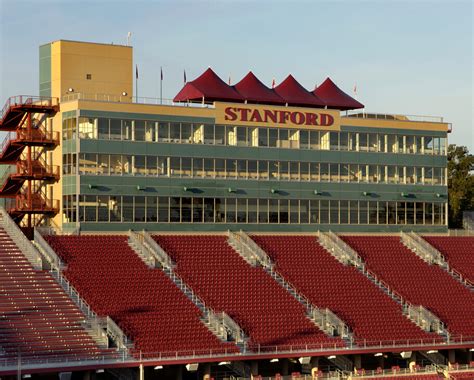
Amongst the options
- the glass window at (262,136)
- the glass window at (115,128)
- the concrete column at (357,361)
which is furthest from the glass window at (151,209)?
the concrete column at (357,361)

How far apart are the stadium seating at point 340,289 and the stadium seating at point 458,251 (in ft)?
29.2

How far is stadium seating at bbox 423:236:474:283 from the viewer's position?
75875mm

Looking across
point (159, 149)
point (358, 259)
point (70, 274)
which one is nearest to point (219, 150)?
point (159, 149)

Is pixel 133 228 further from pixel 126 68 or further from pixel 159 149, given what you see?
pixel 126 68

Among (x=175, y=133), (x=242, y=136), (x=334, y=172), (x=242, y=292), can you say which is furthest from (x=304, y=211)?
(x=242, y=292)

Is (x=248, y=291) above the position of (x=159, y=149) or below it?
below

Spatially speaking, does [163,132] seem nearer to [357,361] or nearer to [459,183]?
[357,361]

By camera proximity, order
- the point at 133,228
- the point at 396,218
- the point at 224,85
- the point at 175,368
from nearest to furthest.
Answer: the point at 175,368 < the point at 133,228 < the point at 224,85 < the point at 396,218

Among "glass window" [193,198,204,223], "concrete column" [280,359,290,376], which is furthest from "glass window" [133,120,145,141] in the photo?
"concrete column" [280,359,290,376]

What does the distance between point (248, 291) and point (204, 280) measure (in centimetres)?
260

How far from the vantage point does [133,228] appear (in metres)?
69.6

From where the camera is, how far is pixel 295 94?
76.9 m

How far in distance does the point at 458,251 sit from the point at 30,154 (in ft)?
100.0

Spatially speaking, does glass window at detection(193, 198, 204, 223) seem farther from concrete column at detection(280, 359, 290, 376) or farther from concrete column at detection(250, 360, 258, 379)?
concrete column at detection(250, 360, 258, 379)
